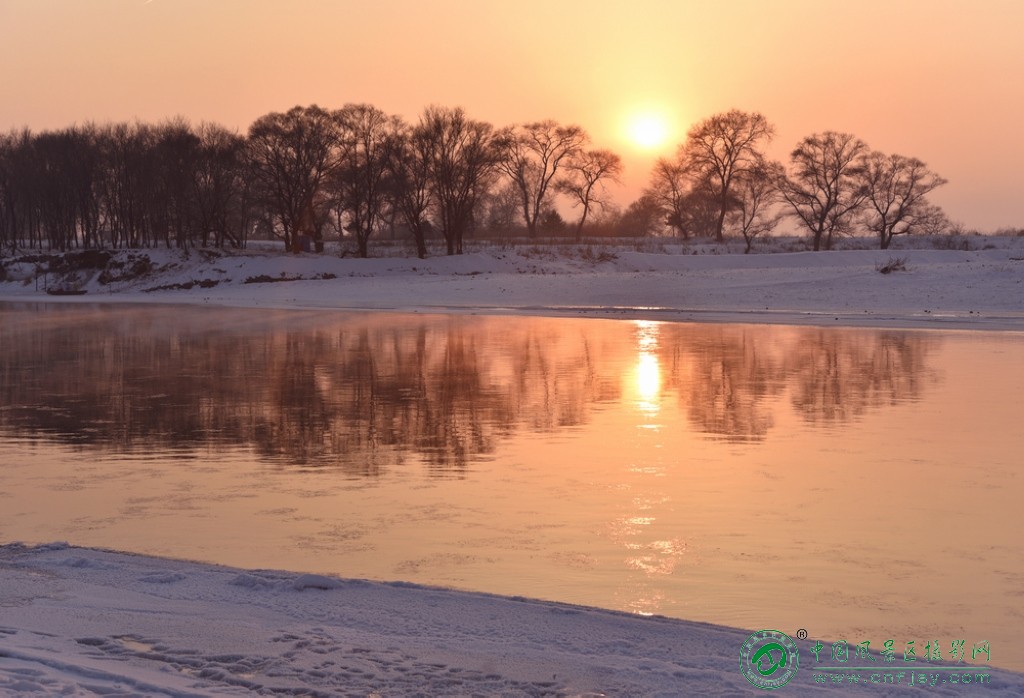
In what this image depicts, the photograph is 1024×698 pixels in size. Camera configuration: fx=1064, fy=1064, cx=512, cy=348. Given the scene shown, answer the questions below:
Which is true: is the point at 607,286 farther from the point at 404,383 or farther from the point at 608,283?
the point at 404,383

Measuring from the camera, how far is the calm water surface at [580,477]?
7504 mm

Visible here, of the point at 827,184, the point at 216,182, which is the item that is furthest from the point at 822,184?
the point at 216,182

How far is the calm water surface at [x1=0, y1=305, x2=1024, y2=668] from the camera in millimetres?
7504

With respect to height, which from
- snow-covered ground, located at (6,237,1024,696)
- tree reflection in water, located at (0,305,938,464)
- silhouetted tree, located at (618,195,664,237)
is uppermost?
silhouetted tree, located at (618,195,664,237)

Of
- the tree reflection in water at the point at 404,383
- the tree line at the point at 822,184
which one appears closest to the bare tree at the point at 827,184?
the tree line at the point at 822,184

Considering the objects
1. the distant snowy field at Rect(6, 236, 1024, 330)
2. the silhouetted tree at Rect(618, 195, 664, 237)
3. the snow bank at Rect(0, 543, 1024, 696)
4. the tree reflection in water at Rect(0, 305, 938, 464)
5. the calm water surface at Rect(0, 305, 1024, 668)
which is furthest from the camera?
the silhouetted tree at Rect(618, 195, 664, 237)

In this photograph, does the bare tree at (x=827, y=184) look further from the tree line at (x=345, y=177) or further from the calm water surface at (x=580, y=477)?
the calm water surface at (x=580, y=477)

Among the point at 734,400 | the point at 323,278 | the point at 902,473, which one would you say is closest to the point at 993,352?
the point at 734,400

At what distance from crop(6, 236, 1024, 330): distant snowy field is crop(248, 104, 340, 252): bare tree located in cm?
582

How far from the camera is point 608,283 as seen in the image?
52.0m

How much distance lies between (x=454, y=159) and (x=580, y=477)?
73533mm

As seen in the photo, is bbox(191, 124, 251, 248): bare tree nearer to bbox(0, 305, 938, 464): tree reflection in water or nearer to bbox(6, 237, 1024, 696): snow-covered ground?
bbox(0, 305, 938, 464): tree reflection in water

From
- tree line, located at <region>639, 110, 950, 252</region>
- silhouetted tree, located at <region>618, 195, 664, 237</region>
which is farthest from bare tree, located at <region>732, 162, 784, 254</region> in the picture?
silhouetted tree, located at <region>618, 195, 664, 237</region>

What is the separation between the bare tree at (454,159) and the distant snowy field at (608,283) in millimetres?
6088
